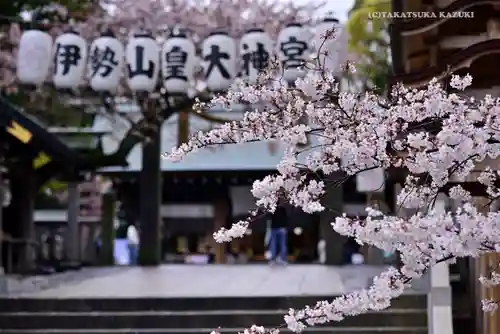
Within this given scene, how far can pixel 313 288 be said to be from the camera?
426 inches

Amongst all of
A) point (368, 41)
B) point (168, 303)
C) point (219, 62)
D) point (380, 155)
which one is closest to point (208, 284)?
point (168, 303)

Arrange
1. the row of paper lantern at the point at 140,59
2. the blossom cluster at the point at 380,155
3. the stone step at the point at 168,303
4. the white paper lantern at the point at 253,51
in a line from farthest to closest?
the row of paper lantern at the point at 140,59 → the white paper lantern at the point at 253,51 → the stone step at the point at 168,303 → the blossom cluster at the point at 380,155

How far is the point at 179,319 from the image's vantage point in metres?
9.42

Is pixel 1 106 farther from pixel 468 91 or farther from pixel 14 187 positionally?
pixel 468 91

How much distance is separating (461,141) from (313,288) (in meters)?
7.67

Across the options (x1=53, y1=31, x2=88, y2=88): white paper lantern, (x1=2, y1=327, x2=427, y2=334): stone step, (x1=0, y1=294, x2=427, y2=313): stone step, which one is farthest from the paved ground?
(x1=53, y1=31, x2=88, y2=88): white paper lantern

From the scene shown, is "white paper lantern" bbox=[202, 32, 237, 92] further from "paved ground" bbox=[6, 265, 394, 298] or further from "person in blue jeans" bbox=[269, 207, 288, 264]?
"paved ground" bbox=[6, 265, 394, 298]

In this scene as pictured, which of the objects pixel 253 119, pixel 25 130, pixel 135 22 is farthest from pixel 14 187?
pixel 253 119

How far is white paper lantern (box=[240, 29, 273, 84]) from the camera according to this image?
1470 centimetres

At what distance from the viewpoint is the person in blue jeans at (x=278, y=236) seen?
659 inches

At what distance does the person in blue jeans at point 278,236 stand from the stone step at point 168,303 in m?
6.92

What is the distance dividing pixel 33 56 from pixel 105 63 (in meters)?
1.42

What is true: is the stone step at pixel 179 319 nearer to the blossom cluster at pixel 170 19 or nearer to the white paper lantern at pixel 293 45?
the white paper lantern at pixel 293 45

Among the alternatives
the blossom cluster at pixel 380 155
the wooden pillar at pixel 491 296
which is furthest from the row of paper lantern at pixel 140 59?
the blossom cluster at pixel 380 155
